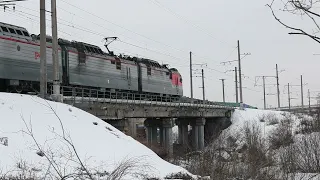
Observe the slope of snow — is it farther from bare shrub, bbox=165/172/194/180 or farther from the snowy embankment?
bare shrub, bbox=165/172/194/180

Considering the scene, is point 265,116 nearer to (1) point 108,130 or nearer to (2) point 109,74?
(2) point 109,74

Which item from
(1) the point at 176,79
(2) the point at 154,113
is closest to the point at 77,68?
(2) the point at 154,113

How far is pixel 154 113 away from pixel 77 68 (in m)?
10.3

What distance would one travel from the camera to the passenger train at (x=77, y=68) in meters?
24.1

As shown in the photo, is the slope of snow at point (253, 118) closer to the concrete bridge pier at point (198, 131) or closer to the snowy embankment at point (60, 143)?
the concrete bridge pier at point (198, 131)

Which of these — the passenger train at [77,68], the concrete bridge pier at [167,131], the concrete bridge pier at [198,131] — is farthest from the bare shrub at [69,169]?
the concrete bridge pier at [198,131]

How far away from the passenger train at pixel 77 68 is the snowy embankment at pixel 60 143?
18.6ft

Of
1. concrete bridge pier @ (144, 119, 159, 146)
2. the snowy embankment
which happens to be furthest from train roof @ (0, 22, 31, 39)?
concrete bridge pier @ (144, 119, 159, 146)

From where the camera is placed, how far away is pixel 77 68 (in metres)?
29.9

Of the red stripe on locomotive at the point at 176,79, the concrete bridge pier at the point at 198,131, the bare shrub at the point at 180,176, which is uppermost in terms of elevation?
the red stripe on locomotive at the point at 176,79

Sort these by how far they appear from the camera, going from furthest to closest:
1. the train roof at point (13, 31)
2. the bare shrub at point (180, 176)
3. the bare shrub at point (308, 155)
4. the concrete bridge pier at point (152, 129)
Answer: the concrete bridge pier at point (152, 129) → the bare shrub at point (308, 155) → the train roof at point (13, 31) → the bare shrub at point (180, 176)

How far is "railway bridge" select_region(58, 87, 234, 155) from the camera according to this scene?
28.0 m

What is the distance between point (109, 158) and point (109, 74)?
2027 cm

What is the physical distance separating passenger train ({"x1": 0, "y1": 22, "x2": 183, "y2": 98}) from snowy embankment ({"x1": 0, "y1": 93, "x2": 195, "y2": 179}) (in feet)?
18.6
